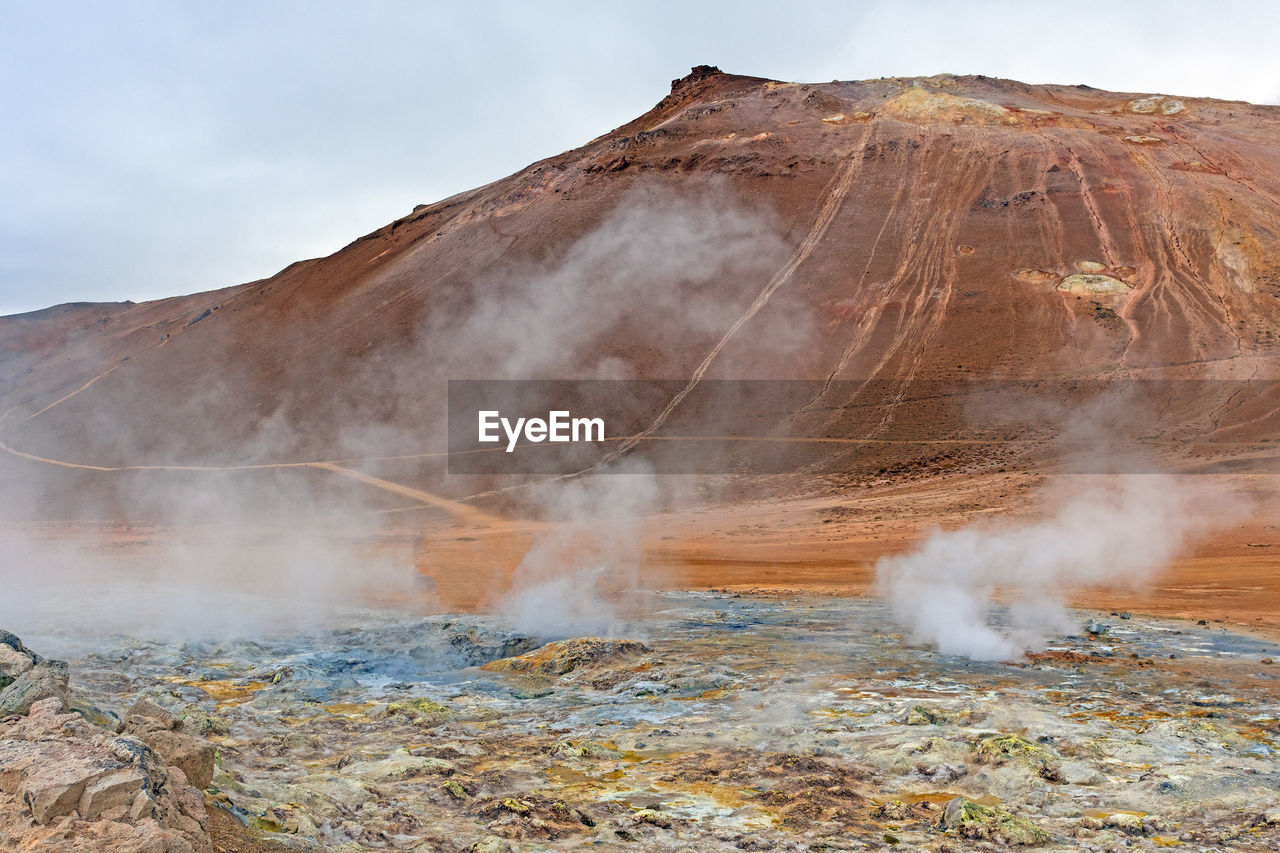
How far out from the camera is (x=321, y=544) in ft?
89.2

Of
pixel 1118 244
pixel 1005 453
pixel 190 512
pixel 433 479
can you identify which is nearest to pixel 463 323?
pixel 433 479

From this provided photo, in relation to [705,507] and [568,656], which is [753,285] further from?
[568,656]

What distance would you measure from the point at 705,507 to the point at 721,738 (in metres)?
24.2

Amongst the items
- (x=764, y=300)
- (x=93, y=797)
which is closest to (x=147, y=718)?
(x=93, y=797)

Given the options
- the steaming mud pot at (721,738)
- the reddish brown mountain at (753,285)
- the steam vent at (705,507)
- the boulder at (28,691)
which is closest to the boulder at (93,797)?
the steam vent at (705,507)

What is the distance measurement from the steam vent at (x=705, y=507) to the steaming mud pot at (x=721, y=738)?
0.19 ft

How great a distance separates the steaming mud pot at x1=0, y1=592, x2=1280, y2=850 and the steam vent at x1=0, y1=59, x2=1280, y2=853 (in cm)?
6

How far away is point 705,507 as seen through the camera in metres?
32.6

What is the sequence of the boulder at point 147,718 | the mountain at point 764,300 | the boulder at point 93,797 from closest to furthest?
the boulder at point 93,797 < the boulder at point 147,718 < the mountain at point 764,300

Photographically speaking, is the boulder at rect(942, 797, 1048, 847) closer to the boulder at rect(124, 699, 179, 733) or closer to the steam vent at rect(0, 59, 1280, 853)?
the steam vent at rect(0, 59, 1280, 853)

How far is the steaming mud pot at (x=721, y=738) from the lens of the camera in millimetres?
6262

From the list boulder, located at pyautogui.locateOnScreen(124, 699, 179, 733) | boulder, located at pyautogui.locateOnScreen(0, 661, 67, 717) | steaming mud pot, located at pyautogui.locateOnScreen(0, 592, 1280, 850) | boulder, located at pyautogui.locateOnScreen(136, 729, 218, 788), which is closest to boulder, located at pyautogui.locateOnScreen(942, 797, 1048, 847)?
steaming mud pot, located at pyautogui.locateOnScreen(0, 592, 1280, 850)

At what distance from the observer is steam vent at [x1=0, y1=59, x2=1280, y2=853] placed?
6.82 metres

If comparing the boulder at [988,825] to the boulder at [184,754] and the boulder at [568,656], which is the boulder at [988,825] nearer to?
the boulder at [184,754]
